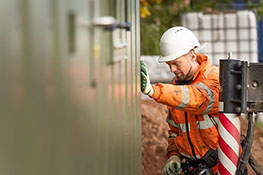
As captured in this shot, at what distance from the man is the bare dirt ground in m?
1.94

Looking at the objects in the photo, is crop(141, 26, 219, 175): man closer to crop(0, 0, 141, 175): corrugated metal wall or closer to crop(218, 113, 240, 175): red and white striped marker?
crop(218, 113, 240, 175): red and white striped marker

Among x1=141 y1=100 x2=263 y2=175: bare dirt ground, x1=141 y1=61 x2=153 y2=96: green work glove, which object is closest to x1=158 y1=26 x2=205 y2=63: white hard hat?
x1=141 y1=61 x2=153 y2=96: green work glove

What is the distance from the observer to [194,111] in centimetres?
567

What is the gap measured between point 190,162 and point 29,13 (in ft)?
16.5

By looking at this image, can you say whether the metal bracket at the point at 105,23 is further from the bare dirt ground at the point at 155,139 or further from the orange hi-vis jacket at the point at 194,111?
the bare dirt ground at the point at 155,139

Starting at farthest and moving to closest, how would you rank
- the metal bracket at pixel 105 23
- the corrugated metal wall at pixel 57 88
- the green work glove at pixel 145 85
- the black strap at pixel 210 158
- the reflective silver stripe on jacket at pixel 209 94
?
the black strap at pixel 210 158 → the reflective silver stripe on jacket at pixel 209 94 → the green work glove at pixel 145 85 → the metal bracket at pixel 105 23 → the corrugated metal wall at pixel 57 88

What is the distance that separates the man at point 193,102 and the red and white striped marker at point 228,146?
0.41 metres

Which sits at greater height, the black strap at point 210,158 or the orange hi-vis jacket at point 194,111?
the orange hi-vis jacket at point 194,111

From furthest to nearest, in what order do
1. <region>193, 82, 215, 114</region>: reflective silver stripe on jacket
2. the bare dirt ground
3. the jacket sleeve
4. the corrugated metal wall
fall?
the bare dirt ground → <region>193, 82, 215, 114</region>: reflective silver stripe on jacket → the jacket sleeve → the corrugated metal wall

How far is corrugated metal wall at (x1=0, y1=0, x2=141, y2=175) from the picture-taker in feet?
5.13

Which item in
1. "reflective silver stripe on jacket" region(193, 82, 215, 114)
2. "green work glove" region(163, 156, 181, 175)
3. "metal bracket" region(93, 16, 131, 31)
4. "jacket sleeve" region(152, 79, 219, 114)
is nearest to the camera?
"metal bracket" region(93, 16, 131, 31)

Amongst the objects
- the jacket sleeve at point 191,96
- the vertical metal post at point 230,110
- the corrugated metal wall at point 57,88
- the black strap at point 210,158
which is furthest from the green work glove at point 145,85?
the corrugated metal wall at point 57,88

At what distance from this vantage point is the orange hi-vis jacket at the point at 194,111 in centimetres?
528

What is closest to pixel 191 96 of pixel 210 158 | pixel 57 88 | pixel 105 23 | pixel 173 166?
pixel 210 158
